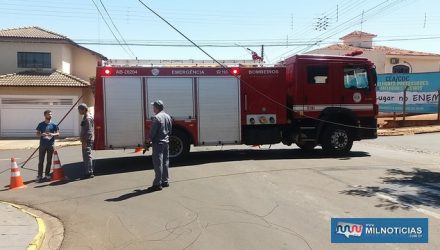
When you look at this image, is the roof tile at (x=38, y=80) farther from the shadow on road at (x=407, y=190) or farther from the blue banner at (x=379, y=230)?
the blue banner at (x=379, y=230)

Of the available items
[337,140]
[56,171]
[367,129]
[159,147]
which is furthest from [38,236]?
[367,129]

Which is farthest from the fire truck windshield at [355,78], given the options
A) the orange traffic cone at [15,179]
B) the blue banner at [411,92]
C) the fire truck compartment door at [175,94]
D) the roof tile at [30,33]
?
the roof tile at [30,33]

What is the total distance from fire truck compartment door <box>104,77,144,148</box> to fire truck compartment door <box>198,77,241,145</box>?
1.71 m

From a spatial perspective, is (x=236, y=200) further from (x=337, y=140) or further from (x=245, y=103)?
(x=337, y=140)

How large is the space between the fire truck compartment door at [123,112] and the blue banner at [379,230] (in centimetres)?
743

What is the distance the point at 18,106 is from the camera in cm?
2923

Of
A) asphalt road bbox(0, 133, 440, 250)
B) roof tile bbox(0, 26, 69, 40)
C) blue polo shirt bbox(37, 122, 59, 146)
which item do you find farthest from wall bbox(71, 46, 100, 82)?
blue polo shirt bbox(37, 122, 59, 146)

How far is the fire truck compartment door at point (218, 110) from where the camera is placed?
1368cm

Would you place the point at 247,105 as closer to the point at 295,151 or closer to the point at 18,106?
the point at 295,151

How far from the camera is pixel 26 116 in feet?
95.7

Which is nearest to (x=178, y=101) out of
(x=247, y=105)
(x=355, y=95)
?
(x=247, y=105)

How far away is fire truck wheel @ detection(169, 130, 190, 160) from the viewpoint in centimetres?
1345

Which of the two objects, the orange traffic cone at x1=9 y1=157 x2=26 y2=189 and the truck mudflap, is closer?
the orange traffic cone at x1=9 y1=157 x2=26 y2=189

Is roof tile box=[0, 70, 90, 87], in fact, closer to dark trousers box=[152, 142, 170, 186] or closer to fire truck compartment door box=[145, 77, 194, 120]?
fire truck compartment door box=[145, 77, 194, 120]
